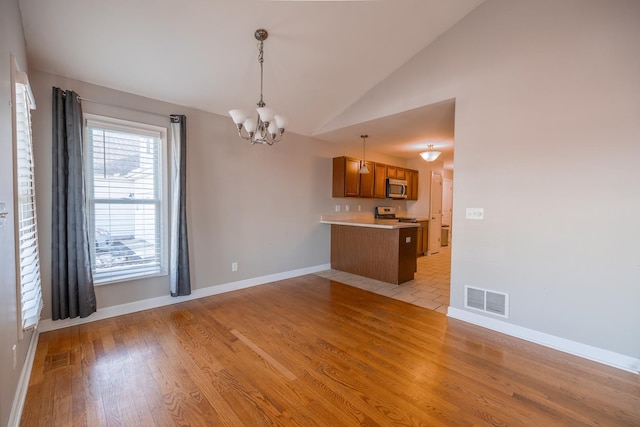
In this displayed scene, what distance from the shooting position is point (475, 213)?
294 centimetres

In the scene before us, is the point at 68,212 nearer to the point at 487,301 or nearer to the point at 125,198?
the point at 125,198

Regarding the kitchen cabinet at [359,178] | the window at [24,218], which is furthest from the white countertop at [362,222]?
the window at [24,218]

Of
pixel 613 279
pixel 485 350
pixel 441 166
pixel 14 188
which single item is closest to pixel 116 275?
pixel 14 188

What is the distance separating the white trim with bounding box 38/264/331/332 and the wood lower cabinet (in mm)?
985

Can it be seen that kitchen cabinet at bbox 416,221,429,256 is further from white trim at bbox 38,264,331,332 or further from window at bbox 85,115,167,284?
window at bbox 85,115,167,284

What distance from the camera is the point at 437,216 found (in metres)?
7.68

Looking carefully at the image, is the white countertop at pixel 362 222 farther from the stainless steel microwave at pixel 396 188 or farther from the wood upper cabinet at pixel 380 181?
the stainless steel microwave at pixel 396 188

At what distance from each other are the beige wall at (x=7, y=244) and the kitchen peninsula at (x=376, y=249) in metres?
3.87

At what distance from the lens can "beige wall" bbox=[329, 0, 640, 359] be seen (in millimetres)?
→ 2166

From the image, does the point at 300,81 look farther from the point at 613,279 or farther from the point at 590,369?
the point at 590,369

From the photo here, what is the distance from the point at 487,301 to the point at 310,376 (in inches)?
80.3

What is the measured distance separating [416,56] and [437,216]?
5251 millimetres

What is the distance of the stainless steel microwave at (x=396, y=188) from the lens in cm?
611

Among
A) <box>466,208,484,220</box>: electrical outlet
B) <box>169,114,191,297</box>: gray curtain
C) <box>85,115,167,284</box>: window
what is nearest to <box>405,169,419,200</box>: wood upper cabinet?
<box>466,208,484,220</box>: electrical outlet
